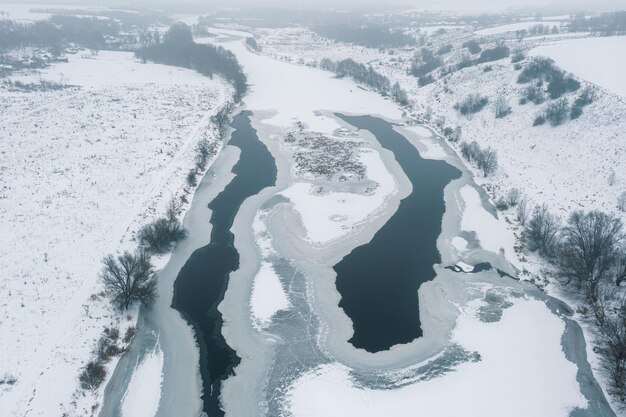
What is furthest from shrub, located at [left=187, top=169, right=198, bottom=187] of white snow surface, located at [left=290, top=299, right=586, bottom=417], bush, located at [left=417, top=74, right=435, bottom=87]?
bush, located at [left=417, top=74, right=435, bottom=87]

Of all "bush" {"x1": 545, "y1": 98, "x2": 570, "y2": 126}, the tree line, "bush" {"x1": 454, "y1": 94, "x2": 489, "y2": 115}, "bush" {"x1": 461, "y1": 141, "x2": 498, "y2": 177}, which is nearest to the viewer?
"bush" {"x1": 461, "y1": 141, "x2": 498, "y2": 177}

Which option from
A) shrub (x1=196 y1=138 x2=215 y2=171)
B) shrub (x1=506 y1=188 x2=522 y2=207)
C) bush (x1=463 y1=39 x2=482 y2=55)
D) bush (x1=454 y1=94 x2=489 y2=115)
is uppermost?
bush (x1=463 y1=39 x2=482 y2=55)

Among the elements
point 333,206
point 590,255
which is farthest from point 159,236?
point 590,255

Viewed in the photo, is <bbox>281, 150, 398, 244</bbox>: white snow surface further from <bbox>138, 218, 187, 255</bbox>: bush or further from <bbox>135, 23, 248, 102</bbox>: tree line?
<bbox>135, 23, 248, 102</bbox>: tree line

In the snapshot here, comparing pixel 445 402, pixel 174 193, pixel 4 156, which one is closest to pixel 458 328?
pixel 445 402

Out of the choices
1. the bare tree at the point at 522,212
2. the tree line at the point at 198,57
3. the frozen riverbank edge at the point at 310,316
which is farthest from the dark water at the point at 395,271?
the tree line at the point at 198,57

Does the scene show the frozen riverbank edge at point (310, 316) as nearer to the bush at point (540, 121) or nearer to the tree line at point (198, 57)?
the bush at point (540, 121)

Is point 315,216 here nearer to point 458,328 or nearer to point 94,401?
point 458,328
